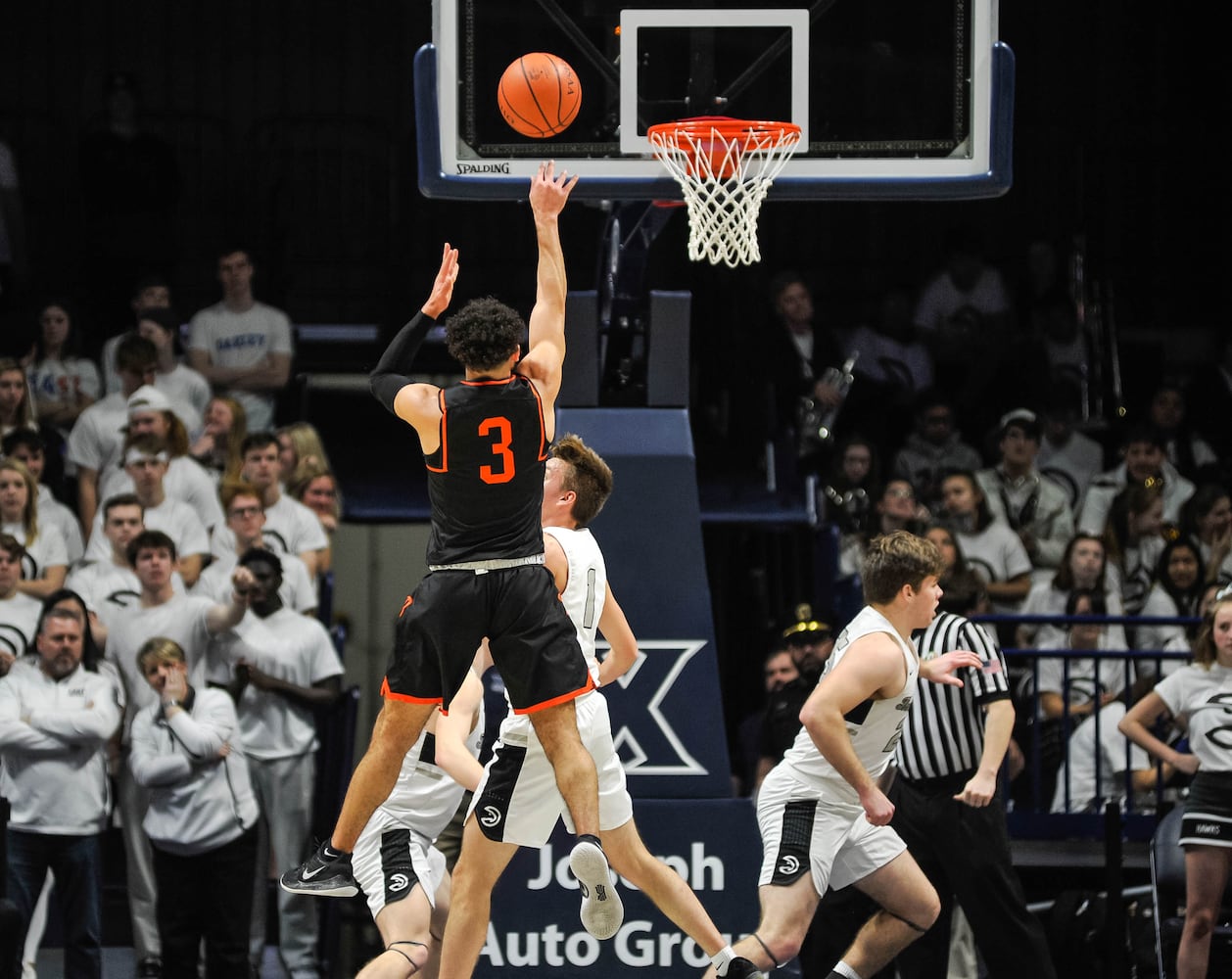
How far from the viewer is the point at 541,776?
25.1ft

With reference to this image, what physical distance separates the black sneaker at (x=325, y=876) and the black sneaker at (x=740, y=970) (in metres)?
1.50

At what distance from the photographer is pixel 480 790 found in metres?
7.65

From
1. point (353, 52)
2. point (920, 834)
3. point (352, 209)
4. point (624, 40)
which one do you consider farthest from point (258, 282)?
point (920, 834)

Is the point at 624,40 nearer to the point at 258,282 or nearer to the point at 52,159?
the point at 258,282

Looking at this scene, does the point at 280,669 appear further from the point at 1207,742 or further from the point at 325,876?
the point at 1207,742

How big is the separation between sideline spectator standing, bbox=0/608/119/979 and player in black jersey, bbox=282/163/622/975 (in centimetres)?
334

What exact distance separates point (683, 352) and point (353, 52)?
33.9 ft

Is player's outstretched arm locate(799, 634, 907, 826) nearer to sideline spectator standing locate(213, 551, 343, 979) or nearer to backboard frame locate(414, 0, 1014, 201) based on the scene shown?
backboard frame locate(414, 0, 1014, 201)

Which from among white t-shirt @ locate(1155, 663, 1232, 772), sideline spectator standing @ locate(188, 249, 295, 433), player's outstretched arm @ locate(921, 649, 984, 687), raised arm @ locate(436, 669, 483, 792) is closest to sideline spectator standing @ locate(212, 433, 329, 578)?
sideline spectator standing @ locate(188, 249, 295, 433)

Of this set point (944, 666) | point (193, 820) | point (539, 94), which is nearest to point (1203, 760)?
point (944, 666)

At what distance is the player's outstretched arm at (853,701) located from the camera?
7.91 m

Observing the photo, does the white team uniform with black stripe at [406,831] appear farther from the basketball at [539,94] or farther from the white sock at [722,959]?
the basketball at [539,94]

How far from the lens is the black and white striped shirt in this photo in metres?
9.55

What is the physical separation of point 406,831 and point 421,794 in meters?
0.16
